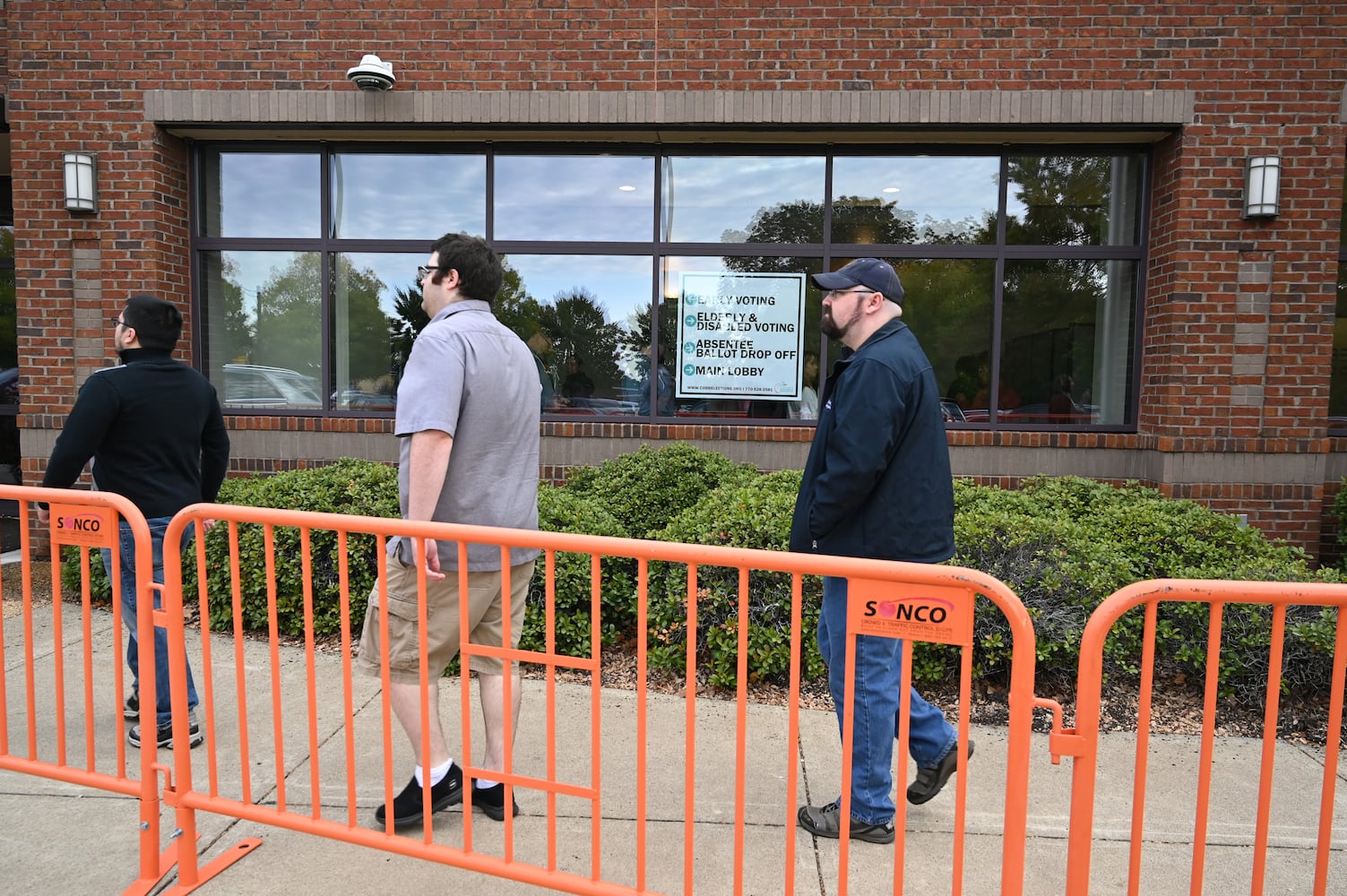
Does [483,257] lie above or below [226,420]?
above

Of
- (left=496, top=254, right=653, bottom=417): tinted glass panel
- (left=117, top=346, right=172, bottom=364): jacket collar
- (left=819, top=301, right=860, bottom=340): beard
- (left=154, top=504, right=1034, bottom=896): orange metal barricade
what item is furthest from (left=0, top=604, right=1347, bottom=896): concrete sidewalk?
(left=496, top=254, right=653, bottom=417): tinted glass panel

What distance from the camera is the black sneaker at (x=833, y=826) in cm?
306

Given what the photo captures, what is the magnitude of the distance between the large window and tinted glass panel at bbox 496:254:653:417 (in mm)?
17

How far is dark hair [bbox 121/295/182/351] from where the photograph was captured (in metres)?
3.64

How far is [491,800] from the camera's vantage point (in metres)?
3.20

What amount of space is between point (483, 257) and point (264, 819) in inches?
77.2

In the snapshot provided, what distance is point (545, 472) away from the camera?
292 inches

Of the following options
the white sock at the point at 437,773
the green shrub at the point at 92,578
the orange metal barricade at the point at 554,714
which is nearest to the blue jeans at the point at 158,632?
the orange metal barricade at the point at 554,714

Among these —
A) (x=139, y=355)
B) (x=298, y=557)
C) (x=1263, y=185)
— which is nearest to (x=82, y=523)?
(x=139, y=355)

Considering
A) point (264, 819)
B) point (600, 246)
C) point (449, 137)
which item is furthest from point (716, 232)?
point (264, 819)

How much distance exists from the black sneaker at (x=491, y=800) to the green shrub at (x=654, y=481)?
2830 millimetres

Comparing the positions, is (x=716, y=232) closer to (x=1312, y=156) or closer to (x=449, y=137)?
(x=449, y=137)

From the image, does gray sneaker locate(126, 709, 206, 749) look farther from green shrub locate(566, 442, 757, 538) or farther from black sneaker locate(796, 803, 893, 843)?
green shrub locate(566, 442, 757, 538)

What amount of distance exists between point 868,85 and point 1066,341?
2643mm
